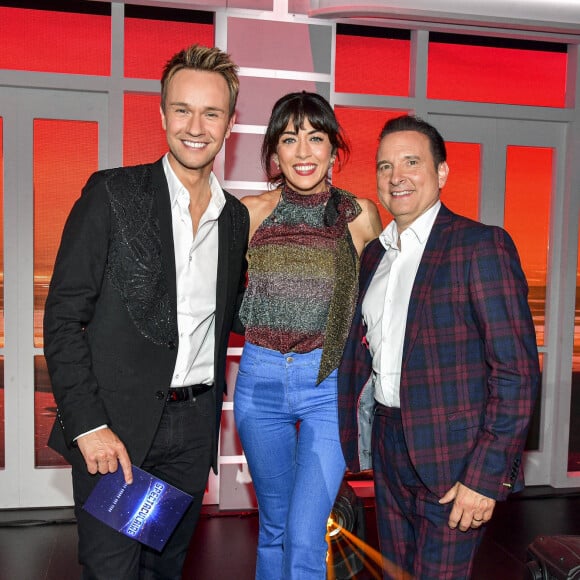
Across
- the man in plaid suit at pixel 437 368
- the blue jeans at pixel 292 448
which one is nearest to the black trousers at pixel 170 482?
the blue jeans at pixel 292 448

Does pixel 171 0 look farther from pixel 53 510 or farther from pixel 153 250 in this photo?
pixel 53 510

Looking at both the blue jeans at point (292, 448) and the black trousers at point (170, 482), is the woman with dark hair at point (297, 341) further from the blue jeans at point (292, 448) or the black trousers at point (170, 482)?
the black trousers at point (170, 482)

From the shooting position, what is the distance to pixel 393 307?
193 centimetres

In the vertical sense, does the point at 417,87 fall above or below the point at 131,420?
above

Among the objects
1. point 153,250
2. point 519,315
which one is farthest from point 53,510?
point 519,315

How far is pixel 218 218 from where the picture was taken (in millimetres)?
2098

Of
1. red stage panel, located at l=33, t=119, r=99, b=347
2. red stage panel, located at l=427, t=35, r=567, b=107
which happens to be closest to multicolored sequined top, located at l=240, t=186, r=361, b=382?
red stage panel, located at l=33, t=119, r=99, b=347

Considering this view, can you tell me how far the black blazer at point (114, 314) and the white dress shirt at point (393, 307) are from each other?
56 cm

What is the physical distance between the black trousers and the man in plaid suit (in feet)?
1.60

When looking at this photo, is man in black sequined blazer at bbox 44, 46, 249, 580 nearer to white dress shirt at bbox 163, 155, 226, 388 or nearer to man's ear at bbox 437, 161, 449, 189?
white dress shirt at bbox 163, 155, 226, 388

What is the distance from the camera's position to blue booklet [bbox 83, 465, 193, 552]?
1.77 meters

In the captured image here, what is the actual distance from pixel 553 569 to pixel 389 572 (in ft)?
2.12

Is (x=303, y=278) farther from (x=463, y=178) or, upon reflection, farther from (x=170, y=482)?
(x=463, y=178)

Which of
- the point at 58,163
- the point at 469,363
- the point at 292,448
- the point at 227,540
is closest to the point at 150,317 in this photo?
the point at 292,448
